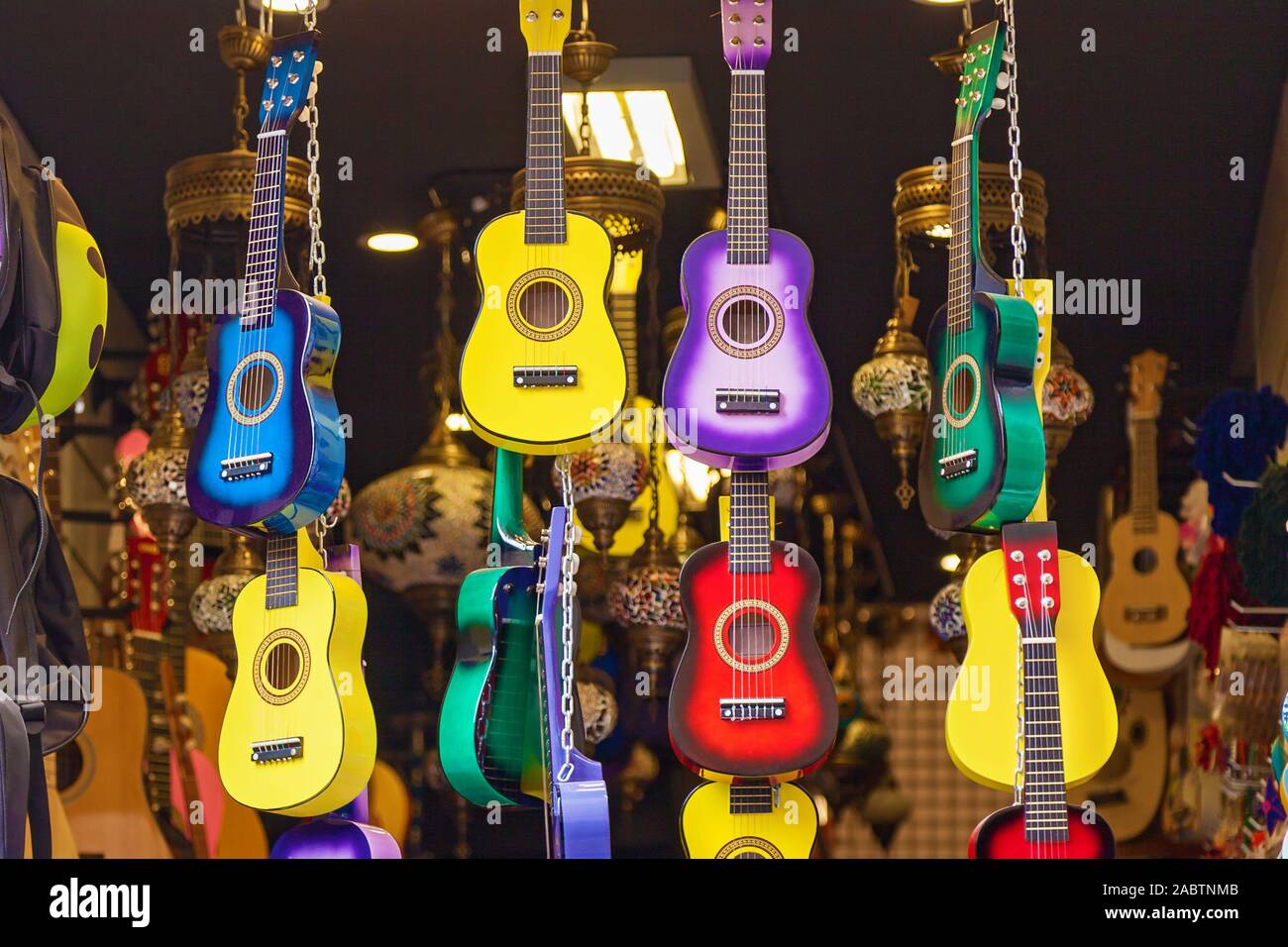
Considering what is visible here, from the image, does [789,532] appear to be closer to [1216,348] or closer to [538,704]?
[1216,348]

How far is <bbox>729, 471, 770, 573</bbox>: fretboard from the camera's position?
13.4 feet

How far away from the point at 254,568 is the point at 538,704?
1579mm

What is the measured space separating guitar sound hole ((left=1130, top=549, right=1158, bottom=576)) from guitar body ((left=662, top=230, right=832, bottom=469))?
2593mm

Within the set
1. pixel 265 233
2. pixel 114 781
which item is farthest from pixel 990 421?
pixel 114 781

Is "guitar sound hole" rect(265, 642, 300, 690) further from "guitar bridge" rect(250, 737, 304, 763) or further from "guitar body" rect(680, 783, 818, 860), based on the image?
"guitar body" rect(680, 783, 818, 860)

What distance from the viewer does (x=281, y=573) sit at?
418 centimetres

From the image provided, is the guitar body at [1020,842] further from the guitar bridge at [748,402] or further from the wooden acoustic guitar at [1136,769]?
the wooden acoustic guitar at [1136,769]

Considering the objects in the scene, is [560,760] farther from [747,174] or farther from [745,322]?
[747,174]

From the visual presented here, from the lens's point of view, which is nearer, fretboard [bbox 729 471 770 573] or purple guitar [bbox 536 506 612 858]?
purple guitar [bbox 536 506 612 858]

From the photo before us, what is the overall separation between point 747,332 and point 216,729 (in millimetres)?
2704

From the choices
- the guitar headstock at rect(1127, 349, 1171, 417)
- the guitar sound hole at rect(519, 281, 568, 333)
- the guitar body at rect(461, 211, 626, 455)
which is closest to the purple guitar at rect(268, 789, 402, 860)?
the guitar body at rect(461, 211, 626, 455)

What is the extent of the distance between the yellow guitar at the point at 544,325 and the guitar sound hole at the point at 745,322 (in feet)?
0.74

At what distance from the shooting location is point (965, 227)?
13.7 ft

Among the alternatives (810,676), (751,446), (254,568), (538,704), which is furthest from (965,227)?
(254,568)
